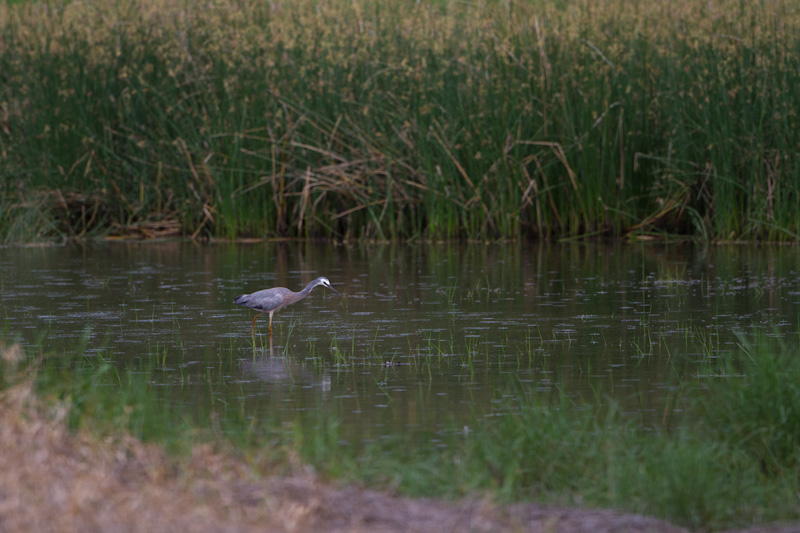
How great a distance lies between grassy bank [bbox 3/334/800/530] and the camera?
4.29 m

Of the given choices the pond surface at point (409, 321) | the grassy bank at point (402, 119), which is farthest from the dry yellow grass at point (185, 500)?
the grassy bank at point (402, 119)

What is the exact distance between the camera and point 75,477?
12.8 feet

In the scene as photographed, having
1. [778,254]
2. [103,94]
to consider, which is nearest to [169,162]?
[103,94]

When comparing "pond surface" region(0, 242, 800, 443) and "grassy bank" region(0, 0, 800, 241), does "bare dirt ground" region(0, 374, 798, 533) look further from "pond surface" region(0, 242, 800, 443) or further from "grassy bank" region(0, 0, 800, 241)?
"grassy bank" region(0, 0, 800, 241)

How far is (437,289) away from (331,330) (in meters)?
1.94

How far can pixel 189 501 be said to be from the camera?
3.78m

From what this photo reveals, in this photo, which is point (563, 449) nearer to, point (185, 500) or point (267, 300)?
point (185, 500)

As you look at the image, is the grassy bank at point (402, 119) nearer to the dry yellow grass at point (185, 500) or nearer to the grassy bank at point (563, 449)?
the grassy bank at point (563, 449)

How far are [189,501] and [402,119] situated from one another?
31.8 ft

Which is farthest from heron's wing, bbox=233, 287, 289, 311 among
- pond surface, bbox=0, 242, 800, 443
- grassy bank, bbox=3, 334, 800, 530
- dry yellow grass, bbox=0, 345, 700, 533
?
dry yellow grass, bbox=0, 345, 700, 533

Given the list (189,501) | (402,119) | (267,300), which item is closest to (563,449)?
(189,501)

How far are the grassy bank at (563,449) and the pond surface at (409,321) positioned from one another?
322 mm

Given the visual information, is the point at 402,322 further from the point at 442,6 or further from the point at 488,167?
the point at 442,6

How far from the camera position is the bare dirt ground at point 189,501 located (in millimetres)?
3596
